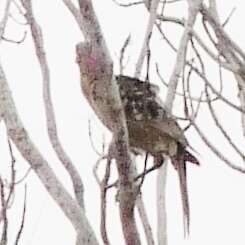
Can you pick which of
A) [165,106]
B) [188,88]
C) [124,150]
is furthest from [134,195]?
[188,88]

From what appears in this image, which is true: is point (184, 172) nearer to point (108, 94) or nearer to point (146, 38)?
point (146, 38)

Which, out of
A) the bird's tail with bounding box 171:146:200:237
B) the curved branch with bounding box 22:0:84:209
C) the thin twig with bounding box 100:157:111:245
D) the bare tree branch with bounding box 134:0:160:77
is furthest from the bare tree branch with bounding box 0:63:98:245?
the bird's tail with bounding box 171:146:200:237

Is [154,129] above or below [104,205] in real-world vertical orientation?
above

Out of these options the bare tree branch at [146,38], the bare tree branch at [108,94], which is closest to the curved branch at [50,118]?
the bare tree branch at [146,38]

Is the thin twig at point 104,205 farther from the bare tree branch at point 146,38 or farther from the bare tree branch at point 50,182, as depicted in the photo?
the bare tree branch at point 146,38

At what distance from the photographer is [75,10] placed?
70.1 inches

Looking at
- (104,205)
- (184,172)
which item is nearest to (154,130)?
(184,172)

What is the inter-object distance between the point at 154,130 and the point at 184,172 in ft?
0.46

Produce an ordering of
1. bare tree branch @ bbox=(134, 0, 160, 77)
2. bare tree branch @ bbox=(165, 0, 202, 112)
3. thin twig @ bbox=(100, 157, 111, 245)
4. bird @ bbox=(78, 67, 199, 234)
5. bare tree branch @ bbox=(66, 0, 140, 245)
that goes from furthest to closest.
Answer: bird @ bbox=(78, 67, 199, 234) → bare tree branch @ bbox=(165, 0, 202, 112) → bare tree branch @ bbox=(134, 0, 160, 77) → thin twig @ bbox=(100, 157, 111, 245) → bare tree branch @ bbox=(66, 0, 140, 245)

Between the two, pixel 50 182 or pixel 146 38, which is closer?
pixel 50 182

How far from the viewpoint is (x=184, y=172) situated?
183 cm

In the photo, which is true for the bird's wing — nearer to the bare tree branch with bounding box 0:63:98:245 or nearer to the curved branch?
the curved branch

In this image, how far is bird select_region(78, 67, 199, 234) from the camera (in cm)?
182

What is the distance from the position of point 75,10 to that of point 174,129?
0.37 meters
